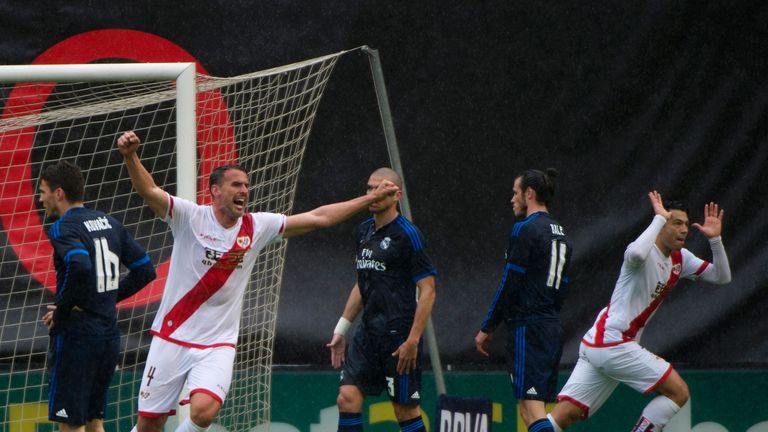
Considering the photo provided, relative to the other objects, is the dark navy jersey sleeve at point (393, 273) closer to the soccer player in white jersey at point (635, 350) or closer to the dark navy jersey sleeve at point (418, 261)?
the dark navy jersey sleeve at point (418, 261)

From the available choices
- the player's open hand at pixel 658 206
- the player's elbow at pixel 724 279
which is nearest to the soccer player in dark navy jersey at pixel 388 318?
the player's open hand at pixel 658 206

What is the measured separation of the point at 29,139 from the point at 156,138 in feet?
2.91

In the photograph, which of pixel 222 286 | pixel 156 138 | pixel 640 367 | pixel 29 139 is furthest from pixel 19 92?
pixel 640 367

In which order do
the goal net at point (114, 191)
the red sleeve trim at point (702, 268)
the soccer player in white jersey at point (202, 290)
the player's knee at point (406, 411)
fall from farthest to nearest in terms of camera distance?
1. the goal net at point (114, 191)
2. the red sleeve trim at point (702, 268)
3. the player's knee at point (406, 411)
4. the soccer player in white jersey at point (202, 290)

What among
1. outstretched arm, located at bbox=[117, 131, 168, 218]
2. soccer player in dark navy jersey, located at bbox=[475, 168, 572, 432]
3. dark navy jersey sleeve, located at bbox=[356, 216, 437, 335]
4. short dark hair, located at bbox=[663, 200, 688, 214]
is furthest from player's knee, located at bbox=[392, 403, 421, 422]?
short dark hair, located at bbox=[663, 200, 688, 214]

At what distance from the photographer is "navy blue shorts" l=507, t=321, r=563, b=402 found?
7391 millimetres

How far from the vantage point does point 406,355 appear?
22.9ft

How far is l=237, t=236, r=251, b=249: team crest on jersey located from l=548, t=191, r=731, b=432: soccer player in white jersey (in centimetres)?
256

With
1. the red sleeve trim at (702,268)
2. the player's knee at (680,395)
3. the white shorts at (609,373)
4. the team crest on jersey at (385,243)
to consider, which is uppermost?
the red sleeve trim at (702,268)

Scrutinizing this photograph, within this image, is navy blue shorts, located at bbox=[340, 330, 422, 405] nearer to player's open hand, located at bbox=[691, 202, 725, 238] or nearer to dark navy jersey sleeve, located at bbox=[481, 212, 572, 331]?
dark navy jersey sleeve, located at bbox=[481, 212, 572, 331]

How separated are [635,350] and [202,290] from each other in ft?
9.84

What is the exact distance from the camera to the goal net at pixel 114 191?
829 cm

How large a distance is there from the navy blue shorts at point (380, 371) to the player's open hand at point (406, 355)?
0.18 ft

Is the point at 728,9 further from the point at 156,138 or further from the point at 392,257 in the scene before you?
the point at 156,138
